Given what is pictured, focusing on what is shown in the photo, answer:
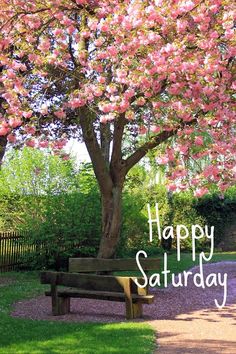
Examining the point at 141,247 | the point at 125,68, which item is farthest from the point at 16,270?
the point at 125,68

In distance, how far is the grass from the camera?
23.2 feet

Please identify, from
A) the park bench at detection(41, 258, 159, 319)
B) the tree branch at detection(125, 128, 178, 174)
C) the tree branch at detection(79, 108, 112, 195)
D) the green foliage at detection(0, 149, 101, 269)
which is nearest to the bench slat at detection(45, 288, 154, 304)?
the park bench at detection(41, 258, 159, 319)

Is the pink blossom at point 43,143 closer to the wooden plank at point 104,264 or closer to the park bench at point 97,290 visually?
the wooden plank at point 104,264

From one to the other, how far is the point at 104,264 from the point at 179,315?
192 centimetres

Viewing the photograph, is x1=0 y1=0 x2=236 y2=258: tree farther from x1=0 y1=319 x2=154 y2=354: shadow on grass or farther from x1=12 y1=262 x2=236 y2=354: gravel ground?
x1=0 y1=319 x2=154 y2=354: shadow on grass

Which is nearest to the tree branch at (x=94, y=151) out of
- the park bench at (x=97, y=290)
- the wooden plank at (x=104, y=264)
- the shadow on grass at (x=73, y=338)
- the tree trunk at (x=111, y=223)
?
the tree trunk at (x=111, y=223)

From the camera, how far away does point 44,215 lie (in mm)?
18703

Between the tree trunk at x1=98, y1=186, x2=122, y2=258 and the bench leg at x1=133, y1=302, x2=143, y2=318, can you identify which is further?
the tree trunk at x1=98, y1=186, x2=122, y2=258

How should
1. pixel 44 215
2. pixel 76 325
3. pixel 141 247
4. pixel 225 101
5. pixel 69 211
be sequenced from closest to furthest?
pixel 76 325 < pixel 225 101 < pixel 69 211 < pixel 44 215 < pixel 141 247

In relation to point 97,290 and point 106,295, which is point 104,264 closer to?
point 97,290

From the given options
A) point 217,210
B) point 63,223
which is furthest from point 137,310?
point 217,210

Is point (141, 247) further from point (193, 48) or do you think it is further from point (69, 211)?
point (193, 48)

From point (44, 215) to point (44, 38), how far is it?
876 cm

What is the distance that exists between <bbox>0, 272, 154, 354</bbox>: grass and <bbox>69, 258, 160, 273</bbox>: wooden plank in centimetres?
175
